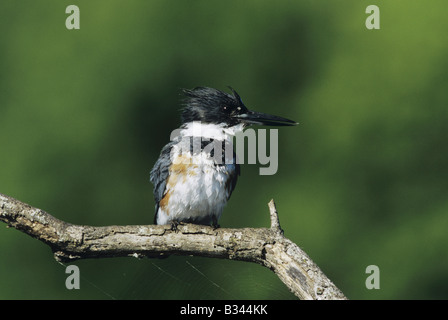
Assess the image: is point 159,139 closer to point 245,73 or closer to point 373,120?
point 245,73

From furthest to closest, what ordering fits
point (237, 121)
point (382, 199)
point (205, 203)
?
1. point (382, 199)
2. point (237, 121)
3. point (205, 203)

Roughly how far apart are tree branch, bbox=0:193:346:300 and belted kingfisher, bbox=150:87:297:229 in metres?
0.24

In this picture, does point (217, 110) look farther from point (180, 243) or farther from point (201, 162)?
point (180, 243)

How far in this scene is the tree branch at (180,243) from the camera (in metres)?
2.84

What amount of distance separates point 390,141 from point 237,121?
229cm

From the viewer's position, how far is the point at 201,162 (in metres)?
3.59

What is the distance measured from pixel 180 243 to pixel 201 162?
585 millimetres

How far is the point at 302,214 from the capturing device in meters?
5.71

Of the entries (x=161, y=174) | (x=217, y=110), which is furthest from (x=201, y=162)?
(x=217, y=110)

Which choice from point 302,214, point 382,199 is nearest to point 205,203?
point 302,214

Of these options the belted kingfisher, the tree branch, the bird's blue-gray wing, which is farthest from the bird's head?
the tree branch

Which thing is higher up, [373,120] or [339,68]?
[339,68]

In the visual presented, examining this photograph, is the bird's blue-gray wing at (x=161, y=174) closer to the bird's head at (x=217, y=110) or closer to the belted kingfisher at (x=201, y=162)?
the belted kingfisher at (x=201, y=162)
